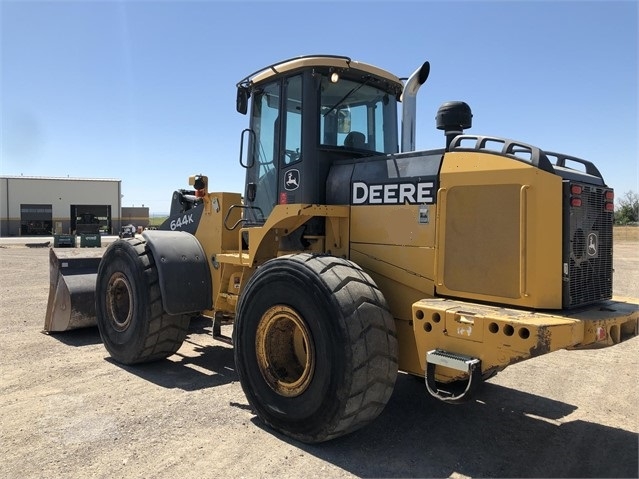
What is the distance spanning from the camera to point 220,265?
6.31 meters

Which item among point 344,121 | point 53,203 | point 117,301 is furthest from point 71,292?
point 53,203

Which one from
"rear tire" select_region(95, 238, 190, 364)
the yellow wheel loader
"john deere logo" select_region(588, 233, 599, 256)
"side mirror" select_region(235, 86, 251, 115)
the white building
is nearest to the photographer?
the yellow wheel loader

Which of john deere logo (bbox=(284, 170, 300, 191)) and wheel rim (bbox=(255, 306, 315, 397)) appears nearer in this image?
wheel rim (bbox=(255, 306, 315, 397))

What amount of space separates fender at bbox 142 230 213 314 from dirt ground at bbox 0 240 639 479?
0.84 meters

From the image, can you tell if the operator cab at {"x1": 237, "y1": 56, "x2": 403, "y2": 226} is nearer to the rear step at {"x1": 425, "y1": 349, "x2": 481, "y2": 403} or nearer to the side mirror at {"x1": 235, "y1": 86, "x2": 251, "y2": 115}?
the side mirror at {"x1": 235, "y1": 86, "x2": 251, "y2": 115}

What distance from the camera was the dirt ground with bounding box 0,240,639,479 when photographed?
382 centimetres

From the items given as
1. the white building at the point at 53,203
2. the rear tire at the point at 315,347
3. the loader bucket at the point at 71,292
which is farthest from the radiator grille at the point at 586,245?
the white building at the point at 53,203

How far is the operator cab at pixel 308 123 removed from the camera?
17.1 ft

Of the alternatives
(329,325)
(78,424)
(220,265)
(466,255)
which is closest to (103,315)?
(220,265)

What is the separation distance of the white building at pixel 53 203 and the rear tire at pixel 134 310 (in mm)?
46965

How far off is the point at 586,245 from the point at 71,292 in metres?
6.89

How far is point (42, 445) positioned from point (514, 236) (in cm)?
395

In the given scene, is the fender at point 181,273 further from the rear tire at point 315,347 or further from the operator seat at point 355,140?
the operator seat at point 355,140

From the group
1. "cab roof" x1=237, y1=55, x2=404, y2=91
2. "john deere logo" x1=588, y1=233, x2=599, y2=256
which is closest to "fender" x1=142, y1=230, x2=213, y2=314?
"cab roof" x1=237, y1=55, x2=404, y2=91
